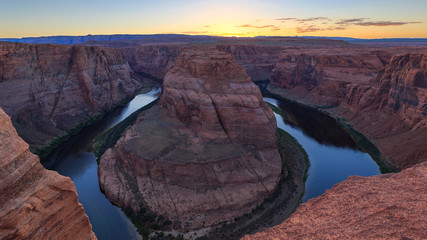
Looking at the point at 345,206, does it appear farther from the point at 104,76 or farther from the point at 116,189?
the point at 104,76

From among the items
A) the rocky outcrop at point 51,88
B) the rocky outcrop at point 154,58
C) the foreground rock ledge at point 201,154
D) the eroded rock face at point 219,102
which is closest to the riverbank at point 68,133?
the rocky outcrop at point 51,88

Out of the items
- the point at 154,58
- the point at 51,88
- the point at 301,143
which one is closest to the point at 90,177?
the point at 51,88

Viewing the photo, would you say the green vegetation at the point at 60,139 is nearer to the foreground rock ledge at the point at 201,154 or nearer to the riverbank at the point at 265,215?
the foreground rock ledge at the point at 201,154

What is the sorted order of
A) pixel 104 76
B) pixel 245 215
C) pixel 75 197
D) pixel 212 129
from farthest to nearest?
pixel 104 76 < pixel 212 129 < pixel 245 215 < pixel 75 197

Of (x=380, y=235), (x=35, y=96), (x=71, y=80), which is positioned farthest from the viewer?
(x=71, y=80)

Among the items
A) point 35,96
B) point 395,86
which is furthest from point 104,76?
point 395,86

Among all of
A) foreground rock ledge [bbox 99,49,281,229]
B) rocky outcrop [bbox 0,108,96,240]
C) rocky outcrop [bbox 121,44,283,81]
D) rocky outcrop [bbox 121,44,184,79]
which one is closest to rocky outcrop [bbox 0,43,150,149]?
foreground rock ledge [bbox 99,49,281,229]
